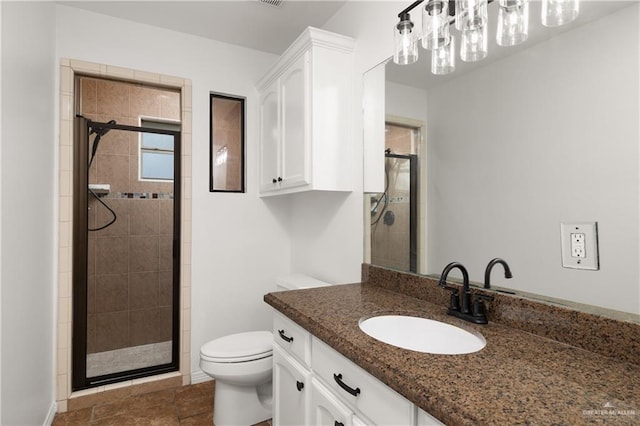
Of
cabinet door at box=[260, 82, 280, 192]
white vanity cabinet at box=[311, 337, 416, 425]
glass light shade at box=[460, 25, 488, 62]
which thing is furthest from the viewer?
cabinet door at box=[260, 82, 280, 192]

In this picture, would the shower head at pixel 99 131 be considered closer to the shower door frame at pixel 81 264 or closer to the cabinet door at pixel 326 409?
the shower door frame at pixel 81 264

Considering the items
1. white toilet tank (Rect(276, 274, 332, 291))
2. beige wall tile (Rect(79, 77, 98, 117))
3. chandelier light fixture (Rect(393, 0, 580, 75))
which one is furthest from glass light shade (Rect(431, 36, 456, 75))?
beige wall tile (Rect(79, 77, 98, 117))

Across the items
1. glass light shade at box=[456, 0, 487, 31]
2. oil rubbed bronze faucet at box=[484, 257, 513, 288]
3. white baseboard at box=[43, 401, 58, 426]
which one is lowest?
white baseboard at box=[43, 401, 58, 426]

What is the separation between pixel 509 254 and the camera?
1218mm

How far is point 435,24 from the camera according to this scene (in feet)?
4.34

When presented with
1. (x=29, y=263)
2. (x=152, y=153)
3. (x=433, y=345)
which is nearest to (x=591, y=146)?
(x=433, y=345)

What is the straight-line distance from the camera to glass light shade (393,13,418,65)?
4.87 feet

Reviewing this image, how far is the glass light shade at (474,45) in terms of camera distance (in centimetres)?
127

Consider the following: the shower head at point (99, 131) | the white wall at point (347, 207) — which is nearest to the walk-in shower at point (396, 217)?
the white wall at point (347, 207)

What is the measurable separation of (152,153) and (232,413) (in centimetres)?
185

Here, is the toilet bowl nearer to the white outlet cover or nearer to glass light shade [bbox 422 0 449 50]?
the white outlet cover

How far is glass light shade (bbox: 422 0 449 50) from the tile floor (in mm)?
2181

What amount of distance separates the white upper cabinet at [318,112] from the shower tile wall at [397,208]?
322mm

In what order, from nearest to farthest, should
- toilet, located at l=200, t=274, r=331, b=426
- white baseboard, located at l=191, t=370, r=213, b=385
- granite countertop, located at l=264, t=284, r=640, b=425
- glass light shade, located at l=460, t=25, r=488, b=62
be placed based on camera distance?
granite countertop, located at l=264, t=284, r=640, b=425
glass light shade, located at l=460, t=25, r=488, b=62
toilet, located at l=200, t=274, r=331, b=426
white baseboard, located at l=191, t=370, r=213, b=385
